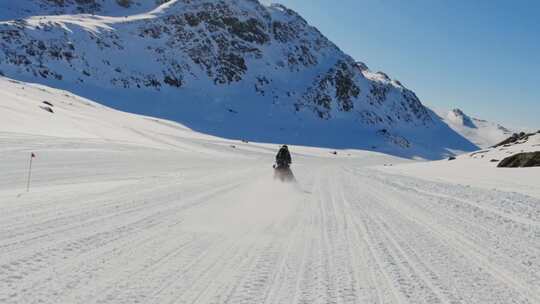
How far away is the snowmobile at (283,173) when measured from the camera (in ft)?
59.8

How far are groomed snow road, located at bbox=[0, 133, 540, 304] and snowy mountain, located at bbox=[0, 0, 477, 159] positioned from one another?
3264 inches

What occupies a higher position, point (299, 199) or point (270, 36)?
point (270, 36)

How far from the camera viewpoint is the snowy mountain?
10656cm

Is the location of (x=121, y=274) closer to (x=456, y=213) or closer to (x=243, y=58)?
(x=456, y=213)

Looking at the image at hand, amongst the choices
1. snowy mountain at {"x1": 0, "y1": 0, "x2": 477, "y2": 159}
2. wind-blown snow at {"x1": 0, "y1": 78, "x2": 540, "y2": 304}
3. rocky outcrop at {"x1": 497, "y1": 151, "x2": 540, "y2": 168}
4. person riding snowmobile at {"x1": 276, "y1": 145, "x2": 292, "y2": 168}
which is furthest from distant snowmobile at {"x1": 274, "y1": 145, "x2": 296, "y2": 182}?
snowy mountain at {"x1": 0, "y1": 0, "x2": 477, "y2": 159}

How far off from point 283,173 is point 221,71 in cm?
12685

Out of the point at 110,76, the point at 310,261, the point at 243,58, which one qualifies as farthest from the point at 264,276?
the point at 243,58

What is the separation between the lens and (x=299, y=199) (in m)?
13.4

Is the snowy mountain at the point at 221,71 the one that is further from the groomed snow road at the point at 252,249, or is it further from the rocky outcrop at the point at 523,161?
the groomed snow road at the point at 252,249

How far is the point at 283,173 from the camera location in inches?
723

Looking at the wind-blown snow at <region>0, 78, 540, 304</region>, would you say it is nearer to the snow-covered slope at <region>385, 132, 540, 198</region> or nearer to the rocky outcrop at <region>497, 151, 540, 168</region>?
the snow-covered slope at <region>385, 132, 540, 198</region>

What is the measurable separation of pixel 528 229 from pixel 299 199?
5.98m

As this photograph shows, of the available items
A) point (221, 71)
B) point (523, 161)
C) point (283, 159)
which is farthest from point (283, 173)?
point (221, 71)

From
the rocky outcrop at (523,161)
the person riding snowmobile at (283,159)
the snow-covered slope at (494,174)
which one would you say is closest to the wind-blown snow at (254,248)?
the person riding snowmobile at (283,159)
